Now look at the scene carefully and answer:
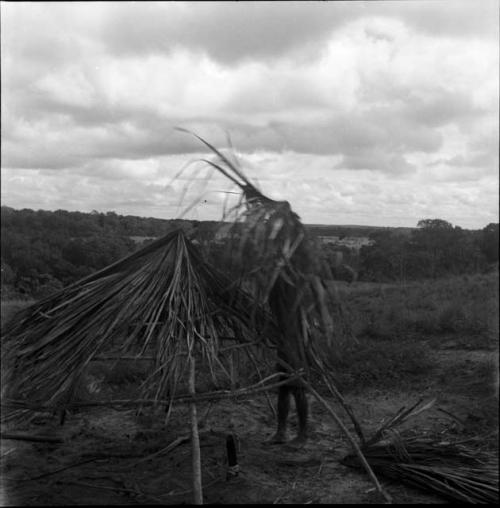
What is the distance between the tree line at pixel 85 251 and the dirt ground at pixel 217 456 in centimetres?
518

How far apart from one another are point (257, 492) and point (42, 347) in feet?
7.68

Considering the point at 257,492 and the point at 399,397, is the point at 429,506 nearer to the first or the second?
the point at 257,492

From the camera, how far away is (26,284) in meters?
22.5

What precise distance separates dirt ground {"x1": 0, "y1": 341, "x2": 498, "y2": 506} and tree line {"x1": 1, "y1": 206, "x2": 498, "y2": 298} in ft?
17.0

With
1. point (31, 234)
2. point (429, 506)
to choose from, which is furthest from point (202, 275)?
point (31, 234)

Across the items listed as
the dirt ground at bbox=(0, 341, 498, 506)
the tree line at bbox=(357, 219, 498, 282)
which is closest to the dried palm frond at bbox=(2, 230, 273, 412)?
the dirt ground at bbox=(0, 341, 498, 506)

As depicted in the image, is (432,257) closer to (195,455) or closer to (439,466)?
(439,466)

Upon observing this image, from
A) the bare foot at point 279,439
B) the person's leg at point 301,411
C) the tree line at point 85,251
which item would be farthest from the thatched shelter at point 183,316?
the tree line at point 85,251

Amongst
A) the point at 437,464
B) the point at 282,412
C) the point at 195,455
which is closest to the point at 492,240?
the point at 437,464

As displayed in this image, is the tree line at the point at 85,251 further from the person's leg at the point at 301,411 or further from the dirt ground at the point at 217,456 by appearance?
Answer: the person's leg at the point at 301,411

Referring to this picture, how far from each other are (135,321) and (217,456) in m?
2.26

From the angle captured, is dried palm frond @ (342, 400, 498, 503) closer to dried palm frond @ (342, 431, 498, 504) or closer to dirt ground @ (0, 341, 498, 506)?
dried palm frond @ (342, 431, 498, 504)

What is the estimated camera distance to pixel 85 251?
17844mm

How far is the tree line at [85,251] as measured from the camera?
54.7 feet
